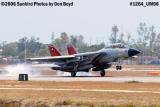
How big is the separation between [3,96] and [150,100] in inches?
427

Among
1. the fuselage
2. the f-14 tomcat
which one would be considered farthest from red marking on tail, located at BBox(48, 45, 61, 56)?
the fuselage

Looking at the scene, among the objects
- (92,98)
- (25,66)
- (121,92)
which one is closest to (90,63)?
(25,66)

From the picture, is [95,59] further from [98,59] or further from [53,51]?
[53,51]

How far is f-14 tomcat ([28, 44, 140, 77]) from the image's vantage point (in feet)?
223

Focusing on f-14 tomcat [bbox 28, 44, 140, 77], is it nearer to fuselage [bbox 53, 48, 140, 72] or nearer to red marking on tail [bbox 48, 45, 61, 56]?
fuselage [bbox 53, 48, 140, 72]

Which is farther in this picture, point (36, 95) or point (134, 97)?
point (36, 95)

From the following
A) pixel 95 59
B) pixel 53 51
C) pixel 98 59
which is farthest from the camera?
pixel 53 51

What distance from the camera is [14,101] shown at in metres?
36.8

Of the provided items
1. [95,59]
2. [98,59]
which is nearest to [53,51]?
[95,59]

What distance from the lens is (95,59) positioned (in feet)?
230

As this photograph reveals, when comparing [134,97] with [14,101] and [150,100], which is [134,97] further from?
[14,101]

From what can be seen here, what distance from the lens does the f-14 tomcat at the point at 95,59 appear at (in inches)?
2675

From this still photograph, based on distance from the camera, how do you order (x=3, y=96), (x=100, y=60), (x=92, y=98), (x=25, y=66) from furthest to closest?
1. (x=25, y=66)
2. (x=100, y=60)
3. (x=3, y=96)
4. (x=92, y=98)

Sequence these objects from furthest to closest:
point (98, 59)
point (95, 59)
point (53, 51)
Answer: point (53, 51) < point (95, 59) < point (98, 59)
